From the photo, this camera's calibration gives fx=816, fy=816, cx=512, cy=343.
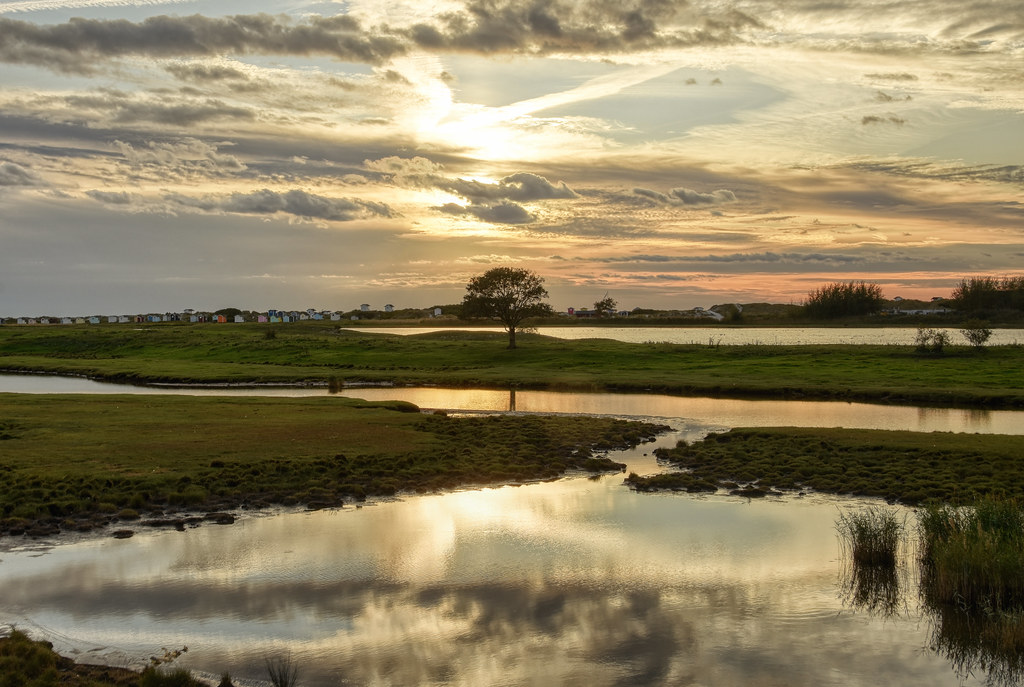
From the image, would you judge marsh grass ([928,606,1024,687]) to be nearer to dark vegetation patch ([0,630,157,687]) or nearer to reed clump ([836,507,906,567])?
reed clump ([836,507,906,567])

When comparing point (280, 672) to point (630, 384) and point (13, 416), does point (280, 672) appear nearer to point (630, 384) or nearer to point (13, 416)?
point (13, 416)

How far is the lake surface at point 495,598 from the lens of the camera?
1460 cm

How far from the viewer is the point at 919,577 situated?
1927cm

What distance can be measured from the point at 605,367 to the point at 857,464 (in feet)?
170

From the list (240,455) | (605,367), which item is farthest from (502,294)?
(240,455)

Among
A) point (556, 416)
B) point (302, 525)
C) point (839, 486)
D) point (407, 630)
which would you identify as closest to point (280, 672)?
point (407, 630)

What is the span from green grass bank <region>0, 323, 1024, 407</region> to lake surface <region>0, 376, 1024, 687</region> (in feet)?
123

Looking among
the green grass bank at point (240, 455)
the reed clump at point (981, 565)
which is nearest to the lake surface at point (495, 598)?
the reed clump at point (981, 565)

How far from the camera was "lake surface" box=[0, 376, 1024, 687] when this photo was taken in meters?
14.6

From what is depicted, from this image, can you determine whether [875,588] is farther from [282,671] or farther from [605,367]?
[605,367]

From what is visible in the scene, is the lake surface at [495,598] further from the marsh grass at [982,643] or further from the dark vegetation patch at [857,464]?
the dark vegetation patch at [857,464]

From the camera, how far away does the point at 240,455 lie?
3278cm

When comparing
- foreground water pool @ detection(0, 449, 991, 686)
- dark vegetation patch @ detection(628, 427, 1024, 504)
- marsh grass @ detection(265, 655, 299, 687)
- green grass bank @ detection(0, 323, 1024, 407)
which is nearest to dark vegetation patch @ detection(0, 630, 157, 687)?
foreground water pool @ detection(0, 449, 991, 686)

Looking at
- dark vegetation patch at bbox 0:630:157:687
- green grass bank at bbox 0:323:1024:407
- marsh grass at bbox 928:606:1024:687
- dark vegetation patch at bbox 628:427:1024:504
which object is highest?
green grass bank at bbox 0:323:1024:407
